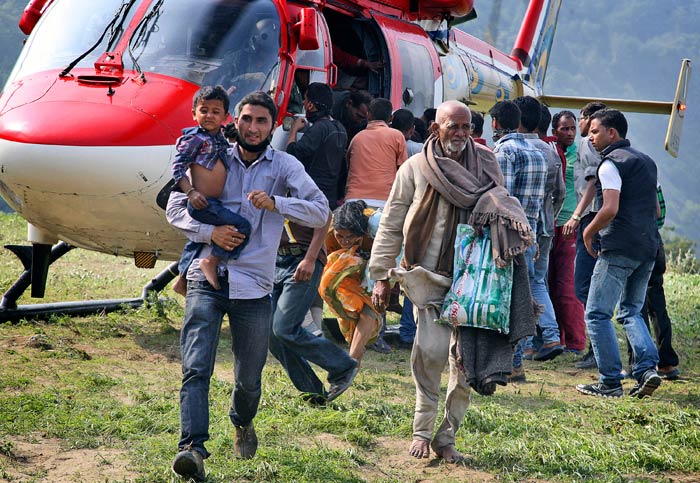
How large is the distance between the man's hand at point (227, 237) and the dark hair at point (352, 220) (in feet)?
6.05

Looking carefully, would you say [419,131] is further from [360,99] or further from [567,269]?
[567,269]

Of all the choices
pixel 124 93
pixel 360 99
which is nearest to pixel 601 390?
pixel 360 99

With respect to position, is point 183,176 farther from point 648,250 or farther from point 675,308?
point 675,308

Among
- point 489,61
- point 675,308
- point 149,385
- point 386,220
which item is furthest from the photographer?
point 489,61

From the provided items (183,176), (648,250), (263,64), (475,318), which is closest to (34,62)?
(263,64)

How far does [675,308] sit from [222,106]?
7.19 meters

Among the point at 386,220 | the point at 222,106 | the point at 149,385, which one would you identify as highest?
the point at 222,106

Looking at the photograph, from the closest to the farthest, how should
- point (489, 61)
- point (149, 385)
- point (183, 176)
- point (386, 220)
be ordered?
point (183, 176) → point (386, 220) → point (149, 385) → point (489, 61)

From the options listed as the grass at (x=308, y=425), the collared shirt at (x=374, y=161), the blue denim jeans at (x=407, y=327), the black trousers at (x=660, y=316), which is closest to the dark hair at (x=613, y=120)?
the black trousers at (x=660, y=316)

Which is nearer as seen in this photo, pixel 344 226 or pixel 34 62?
pixel 344 226

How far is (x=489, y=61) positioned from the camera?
11.1m

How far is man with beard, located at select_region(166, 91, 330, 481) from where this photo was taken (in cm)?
407

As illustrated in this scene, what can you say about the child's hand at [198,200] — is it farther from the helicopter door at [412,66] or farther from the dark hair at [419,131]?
the helicopter door at [412,66]

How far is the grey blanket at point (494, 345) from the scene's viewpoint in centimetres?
432
